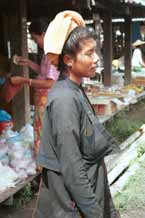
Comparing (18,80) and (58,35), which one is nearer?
(58,35)

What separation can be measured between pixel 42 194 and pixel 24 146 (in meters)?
2.69

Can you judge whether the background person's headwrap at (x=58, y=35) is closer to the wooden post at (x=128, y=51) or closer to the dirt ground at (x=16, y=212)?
the dirt ground at (x=16, y=212)

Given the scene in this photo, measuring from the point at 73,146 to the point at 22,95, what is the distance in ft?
12.1

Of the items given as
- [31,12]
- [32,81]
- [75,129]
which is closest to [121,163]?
[32,81]

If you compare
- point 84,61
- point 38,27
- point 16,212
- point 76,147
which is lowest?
point 16,212

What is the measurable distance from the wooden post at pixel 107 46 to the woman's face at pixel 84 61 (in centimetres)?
819

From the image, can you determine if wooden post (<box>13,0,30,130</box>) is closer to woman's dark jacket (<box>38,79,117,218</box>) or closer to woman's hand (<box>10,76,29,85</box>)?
woman's hand (<box>10,76,29,85</box>)

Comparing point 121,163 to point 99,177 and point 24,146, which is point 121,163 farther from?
point 99,177

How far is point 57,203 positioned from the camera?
1999 mm

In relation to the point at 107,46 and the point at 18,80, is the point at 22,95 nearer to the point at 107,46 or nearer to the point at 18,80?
the point at 18,80

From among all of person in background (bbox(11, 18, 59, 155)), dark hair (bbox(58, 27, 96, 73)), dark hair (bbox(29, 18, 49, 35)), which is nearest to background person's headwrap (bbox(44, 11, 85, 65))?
dark hair (bbox(58, 27, 96, 73))

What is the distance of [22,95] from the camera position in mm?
5465

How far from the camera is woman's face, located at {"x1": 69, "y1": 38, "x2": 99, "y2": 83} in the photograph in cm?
198

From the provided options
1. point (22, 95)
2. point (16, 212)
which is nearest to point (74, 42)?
point (16, 212)
